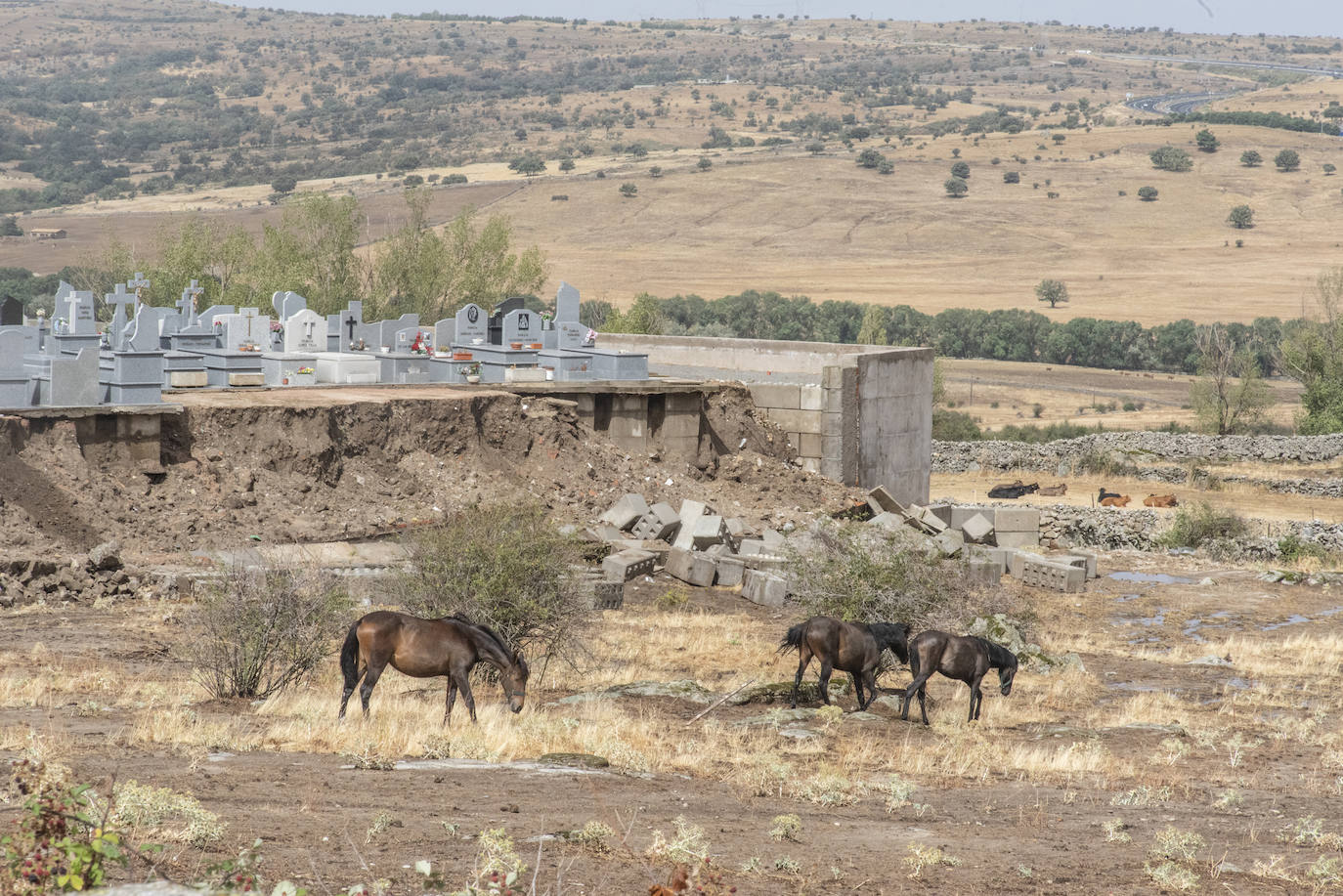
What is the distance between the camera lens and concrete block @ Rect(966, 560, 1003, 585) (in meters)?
27.4

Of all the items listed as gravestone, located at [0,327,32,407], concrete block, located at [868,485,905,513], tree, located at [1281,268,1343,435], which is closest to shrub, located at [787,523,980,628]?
concrete block, located at [868,485,905,513]

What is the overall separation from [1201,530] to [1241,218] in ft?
400

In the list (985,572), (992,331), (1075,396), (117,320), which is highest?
(117,320)

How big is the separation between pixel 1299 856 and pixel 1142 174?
165 meters

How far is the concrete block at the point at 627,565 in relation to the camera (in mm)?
27250

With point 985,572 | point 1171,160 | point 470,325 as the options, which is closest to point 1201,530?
point 985,572

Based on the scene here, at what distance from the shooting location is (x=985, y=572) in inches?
1129

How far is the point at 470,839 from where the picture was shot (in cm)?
955

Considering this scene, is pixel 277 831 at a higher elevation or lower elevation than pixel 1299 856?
higher

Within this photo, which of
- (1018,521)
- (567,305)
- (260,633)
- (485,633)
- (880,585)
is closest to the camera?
(485,633)

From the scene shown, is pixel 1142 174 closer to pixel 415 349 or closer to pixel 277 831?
pixel 415 349

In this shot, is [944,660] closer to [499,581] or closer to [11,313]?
[499,581]

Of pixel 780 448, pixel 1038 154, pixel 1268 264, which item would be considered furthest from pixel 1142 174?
pixel 780 448

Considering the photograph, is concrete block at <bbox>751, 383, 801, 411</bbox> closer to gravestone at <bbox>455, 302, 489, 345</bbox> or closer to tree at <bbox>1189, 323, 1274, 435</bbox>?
gravestone at <bbox>455, 302, 489, 345</bbox>
